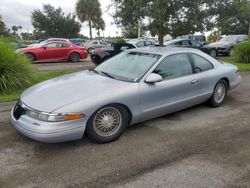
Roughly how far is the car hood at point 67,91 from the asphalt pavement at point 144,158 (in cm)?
64

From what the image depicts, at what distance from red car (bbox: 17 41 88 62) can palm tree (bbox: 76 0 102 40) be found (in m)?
31.7

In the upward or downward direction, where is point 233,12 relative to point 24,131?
upward

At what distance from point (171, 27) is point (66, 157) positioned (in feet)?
36.4

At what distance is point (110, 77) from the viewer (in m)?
4.57

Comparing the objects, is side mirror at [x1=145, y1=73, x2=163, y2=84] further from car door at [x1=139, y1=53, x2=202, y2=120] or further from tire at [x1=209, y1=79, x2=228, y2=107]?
tire at [x1=209, y1=79, x2=228, y2=107]

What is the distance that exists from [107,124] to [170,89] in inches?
52.6

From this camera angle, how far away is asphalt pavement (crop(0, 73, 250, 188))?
3072 mm

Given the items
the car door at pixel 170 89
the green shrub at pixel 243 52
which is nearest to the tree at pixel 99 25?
the green shrub at pixel 243 52

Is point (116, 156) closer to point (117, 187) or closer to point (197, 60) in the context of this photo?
point (117, 187)

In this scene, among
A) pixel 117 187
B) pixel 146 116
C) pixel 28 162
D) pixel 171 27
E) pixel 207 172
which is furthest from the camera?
pixel 171 27

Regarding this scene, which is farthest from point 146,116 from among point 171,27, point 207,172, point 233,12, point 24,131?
point 233,12

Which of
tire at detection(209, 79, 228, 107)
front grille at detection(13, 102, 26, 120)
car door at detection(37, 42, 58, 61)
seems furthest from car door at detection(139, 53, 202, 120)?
car door at detection(37, 42, 58, 61)

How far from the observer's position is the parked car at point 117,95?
3615 millimetres

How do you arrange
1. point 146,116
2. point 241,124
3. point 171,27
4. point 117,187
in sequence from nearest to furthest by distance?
point 117,187 < point 146,116 < point 241,124 < point 171,27
